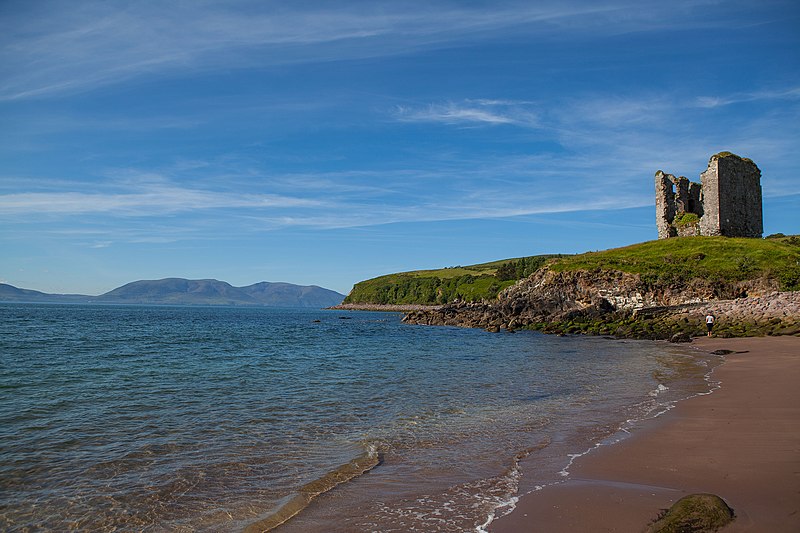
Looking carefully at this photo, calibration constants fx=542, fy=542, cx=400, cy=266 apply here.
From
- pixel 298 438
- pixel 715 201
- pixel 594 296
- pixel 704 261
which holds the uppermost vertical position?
pixel 715 201

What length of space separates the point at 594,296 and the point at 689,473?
50.0 meters

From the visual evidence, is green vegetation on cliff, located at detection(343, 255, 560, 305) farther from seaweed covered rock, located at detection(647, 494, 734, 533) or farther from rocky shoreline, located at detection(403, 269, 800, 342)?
seaweed covered rock, located at detection(647, 494, 734, 533)

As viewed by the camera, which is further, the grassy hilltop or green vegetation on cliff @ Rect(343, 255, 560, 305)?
green vegetation on cliff @ Rect(343, 255, 560, 305)

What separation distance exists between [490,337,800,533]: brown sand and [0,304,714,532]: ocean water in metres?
0.58

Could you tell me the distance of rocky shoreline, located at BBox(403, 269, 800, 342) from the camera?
35.8m

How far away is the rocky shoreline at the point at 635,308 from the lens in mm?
35781

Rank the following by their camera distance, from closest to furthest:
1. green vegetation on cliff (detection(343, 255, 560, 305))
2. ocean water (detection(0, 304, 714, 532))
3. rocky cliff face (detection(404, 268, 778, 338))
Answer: ocean water (detection(0, 304, 714, 532)), rocky cliff face (detection(404, 268, 778, 338)), green vegetation on cliff (detection(343, 255, 560, 305))

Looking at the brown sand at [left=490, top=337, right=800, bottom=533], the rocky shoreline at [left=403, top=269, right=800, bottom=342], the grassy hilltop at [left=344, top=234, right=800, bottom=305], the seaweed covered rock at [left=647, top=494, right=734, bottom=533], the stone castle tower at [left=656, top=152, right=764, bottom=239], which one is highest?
the stone castle tower at [left=656, top=152, right=764, bottom=239]

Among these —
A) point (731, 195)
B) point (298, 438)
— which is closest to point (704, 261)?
point (731, 195)

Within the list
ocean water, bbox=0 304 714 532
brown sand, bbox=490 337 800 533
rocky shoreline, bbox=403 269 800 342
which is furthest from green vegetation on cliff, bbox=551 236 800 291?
brown sand, bbox=490 337 800 533

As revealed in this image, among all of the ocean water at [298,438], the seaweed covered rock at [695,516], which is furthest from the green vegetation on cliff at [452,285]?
the seaweed covered rock at [695,516]

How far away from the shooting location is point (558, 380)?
2022cm

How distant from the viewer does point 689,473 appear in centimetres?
848

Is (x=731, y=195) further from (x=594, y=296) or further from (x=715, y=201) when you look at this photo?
(x=594, y=296)
